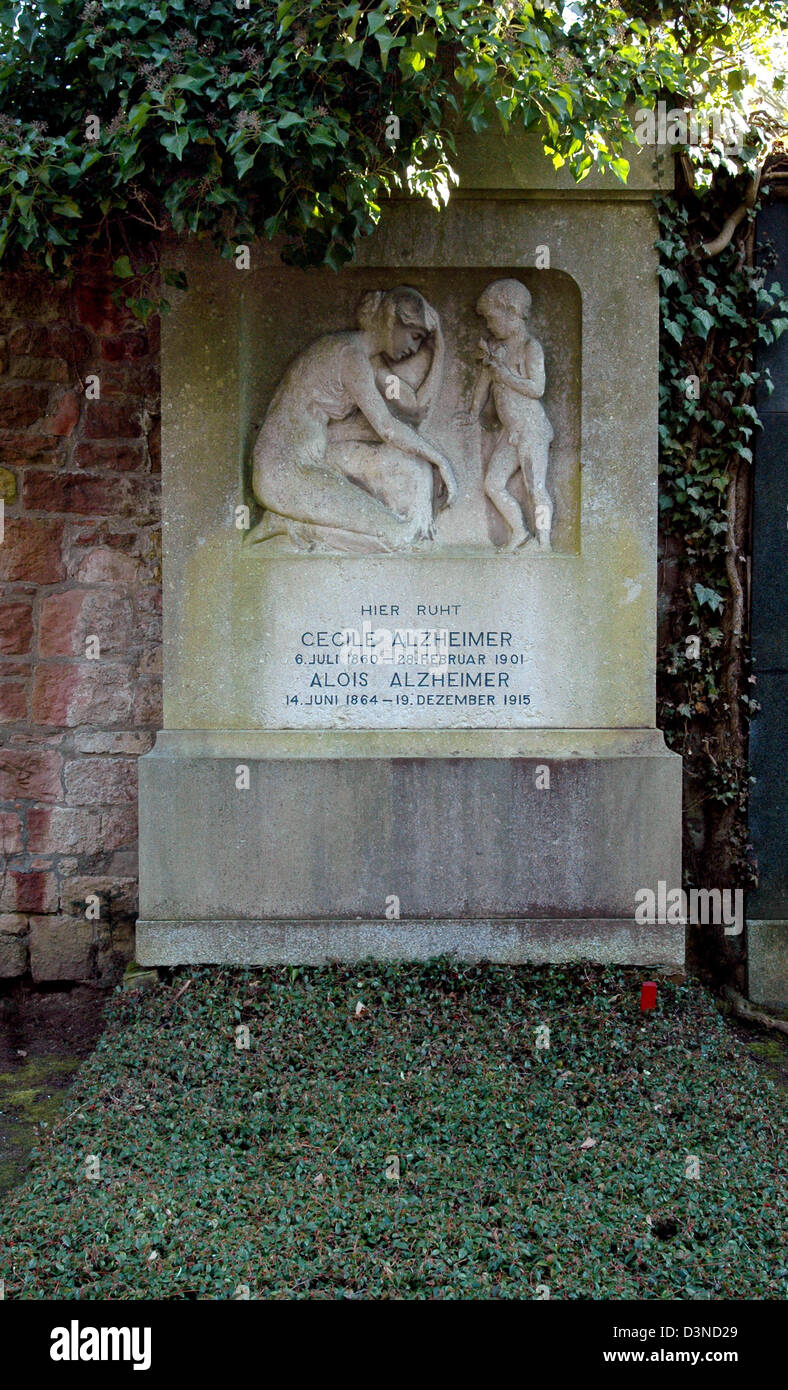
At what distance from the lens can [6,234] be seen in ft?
12.7

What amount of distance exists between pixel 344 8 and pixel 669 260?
172 cm

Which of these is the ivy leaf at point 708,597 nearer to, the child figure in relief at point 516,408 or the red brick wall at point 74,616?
the child figure in relief at point 516,408

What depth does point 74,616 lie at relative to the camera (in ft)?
16.0

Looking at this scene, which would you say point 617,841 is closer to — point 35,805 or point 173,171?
point 35,805

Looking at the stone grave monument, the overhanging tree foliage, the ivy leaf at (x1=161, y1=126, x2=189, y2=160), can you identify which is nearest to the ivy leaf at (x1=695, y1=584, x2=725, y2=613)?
the stone grave monument

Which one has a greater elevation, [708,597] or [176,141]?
[176,141]

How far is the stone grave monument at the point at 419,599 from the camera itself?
426cm

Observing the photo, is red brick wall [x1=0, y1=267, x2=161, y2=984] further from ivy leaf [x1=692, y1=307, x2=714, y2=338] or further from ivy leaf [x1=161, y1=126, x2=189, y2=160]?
ivy leaf [x1=692, y1=307, x2=714, y2=338]

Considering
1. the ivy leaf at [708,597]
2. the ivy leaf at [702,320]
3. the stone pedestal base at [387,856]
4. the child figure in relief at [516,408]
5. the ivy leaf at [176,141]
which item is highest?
the ivy leaf at [176,141]

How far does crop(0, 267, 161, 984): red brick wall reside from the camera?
4.83m

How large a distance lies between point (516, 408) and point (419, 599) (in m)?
0.86

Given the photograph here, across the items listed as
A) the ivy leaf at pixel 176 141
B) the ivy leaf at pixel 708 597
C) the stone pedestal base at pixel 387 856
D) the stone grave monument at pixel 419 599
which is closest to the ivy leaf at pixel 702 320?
the stone grave monument at pixel 419 599

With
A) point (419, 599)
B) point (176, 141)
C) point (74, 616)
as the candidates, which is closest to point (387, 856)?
point (419, 599)

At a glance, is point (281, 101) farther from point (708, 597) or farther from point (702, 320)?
point (708, 597)
